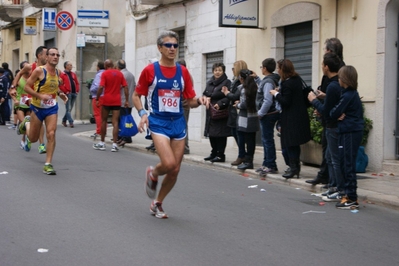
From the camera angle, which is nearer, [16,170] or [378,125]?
[16,170]

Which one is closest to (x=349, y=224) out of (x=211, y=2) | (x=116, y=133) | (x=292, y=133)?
(x=292, y=133)

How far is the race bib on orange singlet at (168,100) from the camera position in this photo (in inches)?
309

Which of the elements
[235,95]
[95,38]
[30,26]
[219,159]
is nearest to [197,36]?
[219,159]

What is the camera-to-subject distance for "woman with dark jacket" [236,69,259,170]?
12141mm

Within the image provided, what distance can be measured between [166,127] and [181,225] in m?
1.08

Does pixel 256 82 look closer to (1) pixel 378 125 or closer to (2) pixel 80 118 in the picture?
(1) pixel 378 125

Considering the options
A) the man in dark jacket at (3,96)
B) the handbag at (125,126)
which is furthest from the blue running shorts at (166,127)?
the man in dark jacket at (3,96)

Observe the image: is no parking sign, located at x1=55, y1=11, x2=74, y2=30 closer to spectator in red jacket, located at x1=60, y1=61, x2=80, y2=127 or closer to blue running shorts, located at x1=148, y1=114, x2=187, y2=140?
spectator in red jacket, located at x1=60, y1=61, x2=80, y2=127

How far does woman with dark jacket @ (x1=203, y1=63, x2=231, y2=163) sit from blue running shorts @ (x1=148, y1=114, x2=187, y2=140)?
5075mm

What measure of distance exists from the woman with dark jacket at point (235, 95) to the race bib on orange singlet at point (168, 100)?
437 cm

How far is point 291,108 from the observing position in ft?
35.9

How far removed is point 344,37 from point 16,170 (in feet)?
20.8

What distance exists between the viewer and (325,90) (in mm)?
10078

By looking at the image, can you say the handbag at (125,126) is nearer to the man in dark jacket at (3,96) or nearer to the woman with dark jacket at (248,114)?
the woman with dark jacket at (248,114)
